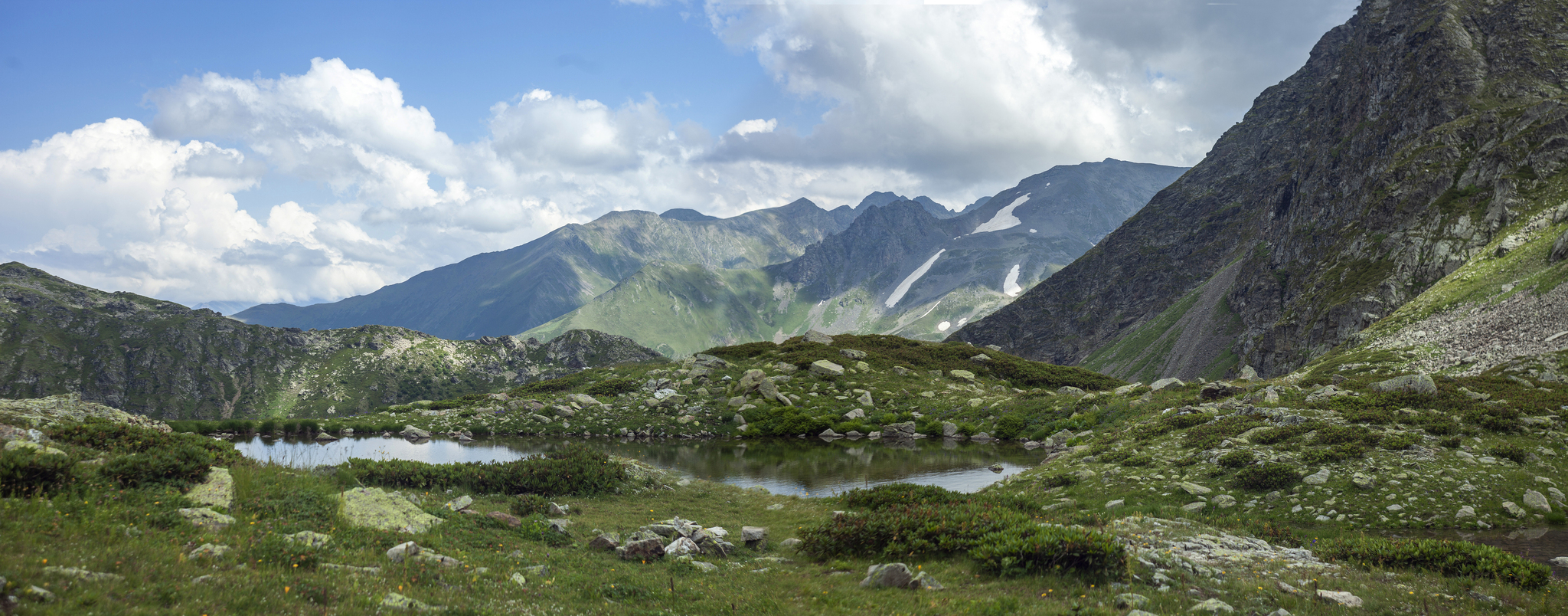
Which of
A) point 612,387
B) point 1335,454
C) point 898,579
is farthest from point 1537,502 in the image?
point 612,387

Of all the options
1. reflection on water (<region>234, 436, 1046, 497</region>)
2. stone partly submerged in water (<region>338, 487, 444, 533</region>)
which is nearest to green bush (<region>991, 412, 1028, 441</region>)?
reflection on water (<region>234, 436, 1046, 497</region>)

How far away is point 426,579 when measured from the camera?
1223 cm

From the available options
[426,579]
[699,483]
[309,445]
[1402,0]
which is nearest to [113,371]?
[309,445]

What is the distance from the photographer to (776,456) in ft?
145

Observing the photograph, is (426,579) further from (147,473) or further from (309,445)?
(309,445)

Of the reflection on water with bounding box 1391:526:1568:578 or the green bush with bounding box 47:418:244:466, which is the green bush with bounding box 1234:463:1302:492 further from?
the green bush with bounding box 47:418:244:466

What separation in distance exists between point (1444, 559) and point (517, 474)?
27.3 metres

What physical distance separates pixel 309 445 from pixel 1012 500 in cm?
4819

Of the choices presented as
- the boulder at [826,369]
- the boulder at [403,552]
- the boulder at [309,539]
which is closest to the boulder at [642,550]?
the boulder at [403,552]

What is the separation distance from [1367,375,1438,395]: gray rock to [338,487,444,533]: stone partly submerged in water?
3748 centimetres

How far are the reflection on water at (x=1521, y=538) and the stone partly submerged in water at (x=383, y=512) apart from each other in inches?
998

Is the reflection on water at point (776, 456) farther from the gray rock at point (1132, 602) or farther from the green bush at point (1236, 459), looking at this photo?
the gray rock at point (1132, 602)

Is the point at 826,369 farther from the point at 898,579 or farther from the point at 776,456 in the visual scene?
the point at 898,579

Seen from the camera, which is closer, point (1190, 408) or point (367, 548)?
point (367, 548)
